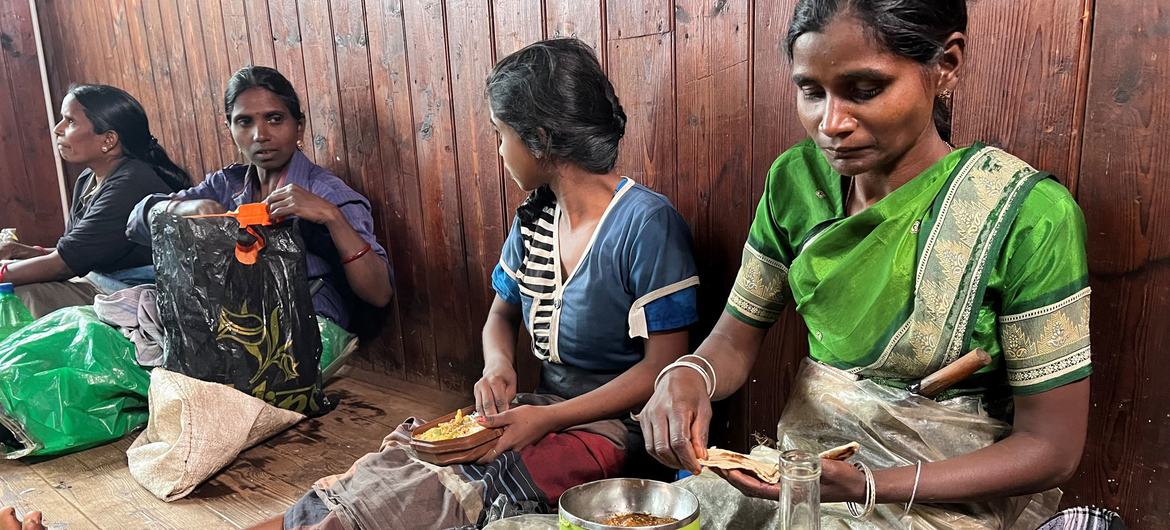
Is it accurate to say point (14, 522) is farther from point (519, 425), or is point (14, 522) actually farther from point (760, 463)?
point (760, 463)

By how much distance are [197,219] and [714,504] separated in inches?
64.3

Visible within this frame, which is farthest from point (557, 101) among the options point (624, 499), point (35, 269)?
point (35, 269)

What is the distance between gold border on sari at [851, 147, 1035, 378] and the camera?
1.15 m

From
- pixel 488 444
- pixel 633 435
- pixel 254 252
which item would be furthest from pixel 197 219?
pixel 633 435

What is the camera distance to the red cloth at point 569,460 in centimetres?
162

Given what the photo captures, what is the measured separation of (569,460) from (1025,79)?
1.06m

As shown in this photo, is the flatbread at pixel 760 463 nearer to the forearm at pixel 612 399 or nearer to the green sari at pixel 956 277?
the green sari at pixel 956 277

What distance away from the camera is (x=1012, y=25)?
140 cm

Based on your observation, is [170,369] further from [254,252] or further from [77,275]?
[77,275]

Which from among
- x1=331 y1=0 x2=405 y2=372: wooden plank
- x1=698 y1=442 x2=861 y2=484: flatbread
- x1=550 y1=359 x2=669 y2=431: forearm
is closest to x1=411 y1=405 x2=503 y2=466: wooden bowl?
x1=550 y1=359 x2=669 y2=431: forearm

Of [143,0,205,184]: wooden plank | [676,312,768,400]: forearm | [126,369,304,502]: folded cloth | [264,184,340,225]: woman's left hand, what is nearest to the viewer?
[676,312,768,400]: forearm

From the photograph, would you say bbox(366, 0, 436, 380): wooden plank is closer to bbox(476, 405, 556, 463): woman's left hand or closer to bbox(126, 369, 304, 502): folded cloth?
bbox(126, 369, 304, 502): folded cloth

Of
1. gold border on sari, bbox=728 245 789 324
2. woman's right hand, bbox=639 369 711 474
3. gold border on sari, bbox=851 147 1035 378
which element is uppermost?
gold border on sari, bbox=851 147 1035 378

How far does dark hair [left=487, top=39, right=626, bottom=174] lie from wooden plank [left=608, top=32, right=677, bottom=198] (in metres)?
0.19
